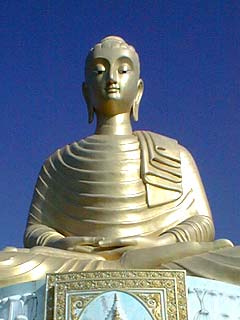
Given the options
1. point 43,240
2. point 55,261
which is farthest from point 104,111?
point 55,261

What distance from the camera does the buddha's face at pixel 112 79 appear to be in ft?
20.7

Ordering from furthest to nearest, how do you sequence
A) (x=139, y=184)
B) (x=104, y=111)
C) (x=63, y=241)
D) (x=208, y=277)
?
(x=104, y=111)
(x=139, y=184)
(x=63, y=241)
(x=208, y=277)

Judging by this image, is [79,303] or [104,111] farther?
[104,111]

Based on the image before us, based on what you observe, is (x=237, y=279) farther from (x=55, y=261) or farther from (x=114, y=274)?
(x=55, y=261)

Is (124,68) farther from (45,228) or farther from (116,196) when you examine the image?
(45,228)

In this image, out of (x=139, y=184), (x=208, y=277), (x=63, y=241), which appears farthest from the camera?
(x=139, y=184)

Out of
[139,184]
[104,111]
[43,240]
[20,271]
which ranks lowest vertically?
[20,271]

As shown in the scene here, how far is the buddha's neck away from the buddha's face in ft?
0.14

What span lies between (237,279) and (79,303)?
1.01 metres

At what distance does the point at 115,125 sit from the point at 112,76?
1.37ft

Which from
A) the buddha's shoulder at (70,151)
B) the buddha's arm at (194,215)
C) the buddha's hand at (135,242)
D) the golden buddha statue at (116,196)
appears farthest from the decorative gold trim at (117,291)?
the buddha's shoulder at (70,151)

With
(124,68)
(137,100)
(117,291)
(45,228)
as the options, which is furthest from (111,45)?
(117,291)

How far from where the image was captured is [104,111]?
21.0ft

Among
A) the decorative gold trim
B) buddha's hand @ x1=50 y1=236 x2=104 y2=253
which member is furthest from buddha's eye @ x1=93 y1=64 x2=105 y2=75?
the decorative gold trim
